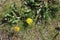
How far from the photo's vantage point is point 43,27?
13.2 ft

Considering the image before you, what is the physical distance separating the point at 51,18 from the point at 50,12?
0.35ft

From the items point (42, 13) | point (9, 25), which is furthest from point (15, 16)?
point (42, 13)

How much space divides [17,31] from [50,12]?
0.67m

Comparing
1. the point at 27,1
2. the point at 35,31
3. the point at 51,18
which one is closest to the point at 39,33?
the point at 35,31

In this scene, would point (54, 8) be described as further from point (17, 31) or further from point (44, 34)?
point (17, 31)

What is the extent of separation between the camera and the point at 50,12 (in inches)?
161

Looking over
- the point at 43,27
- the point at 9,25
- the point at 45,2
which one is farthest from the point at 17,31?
the point at 45,2

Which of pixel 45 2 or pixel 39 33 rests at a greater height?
pixel 45 2

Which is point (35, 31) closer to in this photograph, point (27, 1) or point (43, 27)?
point (43, 27)

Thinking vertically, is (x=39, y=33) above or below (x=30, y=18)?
below

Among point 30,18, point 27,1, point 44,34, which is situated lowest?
point 44,34

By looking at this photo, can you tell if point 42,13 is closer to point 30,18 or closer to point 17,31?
point 30,18

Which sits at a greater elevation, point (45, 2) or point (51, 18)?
point (45, 2)

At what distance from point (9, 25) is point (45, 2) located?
0.75 meters
